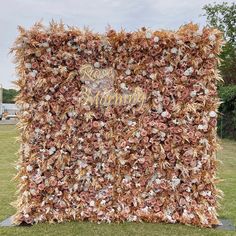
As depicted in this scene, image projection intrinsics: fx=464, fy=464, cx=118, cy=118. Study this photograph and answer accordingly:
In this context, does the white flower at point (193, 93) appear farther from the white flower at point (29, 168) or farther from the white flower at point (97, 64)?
the white flower at point (29, 168)

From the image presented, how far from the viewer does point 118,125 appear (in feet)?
19.2

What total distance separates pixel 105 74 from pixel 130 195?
1.58 meters

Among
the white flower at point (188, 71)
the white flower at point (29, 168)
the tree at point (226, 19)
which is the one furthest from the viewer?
the tree at point (226, 19)

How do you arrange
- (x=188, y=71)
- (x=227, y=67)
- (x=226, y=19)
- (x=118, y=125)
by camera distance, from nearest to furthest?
(x=188, y=71)
(x=118, y=125)
(x=227, y=67)
(x=226, y=19)

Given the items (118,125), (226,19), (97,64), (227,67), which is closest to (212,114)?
(118,125)

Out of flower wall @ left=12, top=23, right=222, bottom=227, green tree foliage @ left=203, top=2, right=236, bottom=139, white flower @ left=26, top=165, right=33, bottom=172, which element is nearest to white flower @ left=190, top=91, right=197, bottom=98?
flower wall @ left=12, top=23, right=222, bottom=227

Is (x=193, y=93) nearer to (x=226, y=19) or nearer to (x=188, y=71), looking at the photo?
(x=188, y=71)

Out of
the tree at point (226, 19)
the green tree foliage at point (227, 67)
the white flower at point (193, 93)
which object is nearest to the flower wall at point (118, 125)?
the white flower at point (193, 93)

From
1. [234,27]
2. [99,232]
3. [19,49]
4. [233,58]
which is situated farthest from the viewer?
[234,27]

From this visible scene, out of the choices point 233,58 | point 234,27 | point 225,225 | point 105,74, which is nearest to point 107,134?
point 105,74

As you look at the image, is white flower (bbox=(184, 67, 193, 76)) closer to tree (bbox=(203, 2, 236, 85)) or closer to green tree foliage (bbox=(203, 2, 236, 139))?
green tree foliage (bbox=(203, 2, 236, 139))

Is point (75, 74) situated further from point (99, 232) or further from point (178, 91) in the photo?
point (99, 232)

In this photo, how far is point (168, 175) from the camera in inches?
232

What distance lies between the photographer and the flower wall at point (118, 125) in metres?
5.79
